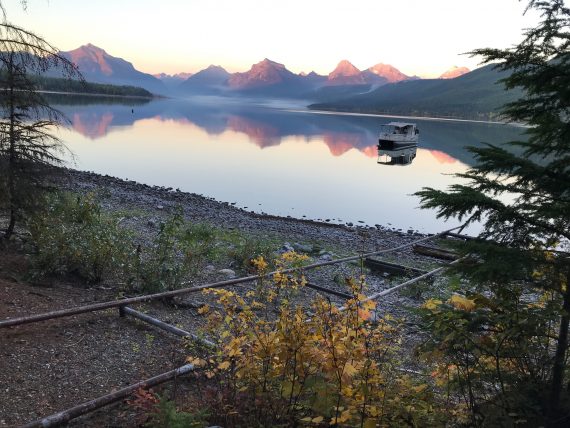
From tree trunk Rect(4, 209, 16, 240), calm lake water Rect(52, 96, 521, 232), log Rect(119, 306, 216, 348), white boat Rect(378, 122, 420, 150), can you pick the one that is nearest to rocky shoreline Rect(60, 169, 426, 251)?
calm lake water Rect(52, 96, 521, 232)

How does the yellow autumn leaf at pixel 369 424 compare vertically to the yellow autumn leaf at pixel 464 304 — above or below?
below

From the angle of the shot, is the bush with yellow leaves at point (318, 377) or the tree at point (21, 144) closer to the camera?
the bush with yellow leaves at point (318, 377)

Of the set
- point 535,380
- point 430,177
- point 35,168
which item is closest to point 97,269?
point 35,168

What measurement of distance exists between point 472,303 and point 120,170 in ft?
134

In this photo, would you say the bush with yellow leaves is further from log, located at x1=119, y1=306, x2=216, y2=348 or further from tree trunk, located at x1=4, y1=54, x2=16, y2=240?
tree trunk, located at x1=4, y1=54, x2=16, y2=240

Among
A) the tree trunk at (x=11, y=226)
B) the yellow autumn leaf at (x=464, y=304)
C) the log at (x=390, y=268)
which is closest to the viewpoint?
the yellow autumn leaf at (x=464, y=304)

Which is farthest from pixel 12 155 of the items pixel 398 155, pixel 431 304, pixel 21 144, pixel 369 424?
pixel 398 155

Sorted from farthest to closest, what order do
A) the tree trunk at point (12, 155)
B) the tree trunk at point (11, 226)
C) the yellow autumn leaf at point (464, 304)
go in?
the tree trunk at point (11, 226)
the tree trunk at point (12, 155)
the yellow autumn leaf at point (464, 304)

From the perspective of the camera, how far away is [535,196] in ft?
12.6

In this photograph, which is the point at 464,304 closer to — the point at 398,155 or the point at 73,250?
the point at 73,250

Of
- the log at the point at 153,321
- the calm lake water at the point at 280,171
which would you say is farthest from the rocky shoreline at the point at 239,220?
the log at the point at 153,321

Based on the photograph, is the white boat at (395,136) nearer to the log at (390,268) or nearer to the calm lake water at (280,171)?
the calm lake water at (280,171)

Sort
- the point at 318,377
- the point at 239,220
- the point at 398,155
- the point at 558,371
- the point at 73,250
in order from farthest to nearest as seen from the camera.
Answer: the point at 398,155
the point at 239,220
the point at 73,250
the point at 558,371
the point at 318,377

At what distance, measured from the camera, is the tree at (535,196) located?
3613 millimetres
